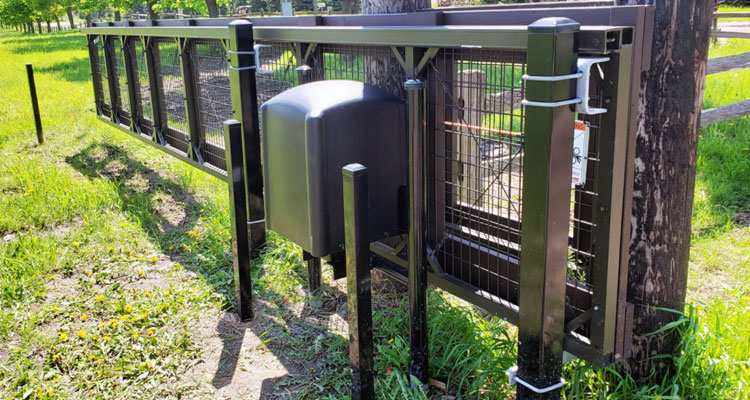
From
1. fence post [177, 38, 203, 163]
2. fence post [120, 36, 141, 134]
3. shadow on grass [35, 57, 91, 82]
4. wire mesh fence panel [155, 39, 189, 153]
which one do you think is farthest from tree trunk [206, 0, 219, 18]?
fence post [177, 38, 203, 163]

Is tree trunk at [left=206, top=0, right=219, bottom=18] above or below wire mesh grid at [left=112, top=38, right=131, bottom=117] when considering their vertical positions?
above

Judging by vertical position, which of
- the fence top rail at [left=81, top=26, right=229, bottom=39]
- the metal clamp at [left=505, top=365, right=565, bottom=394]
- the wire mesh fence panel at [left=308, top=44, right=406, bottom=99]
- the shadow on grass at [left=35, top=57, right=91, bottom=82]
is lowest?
the shadow on grass at [left=35, top=57, right=91, bottom=82]

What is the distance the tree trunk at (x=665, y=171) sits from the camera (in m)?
2.81

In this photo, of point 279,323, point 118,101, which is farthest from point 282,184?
point 118,101

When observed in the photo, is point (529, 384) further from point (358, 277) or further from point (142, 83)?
point (142, 83)

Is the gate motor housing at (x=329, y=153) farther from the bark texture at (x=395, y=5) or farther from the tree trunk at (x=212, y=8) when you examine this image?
the tree trunk at (x=212, y=8)

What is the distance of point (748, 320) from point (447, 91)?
2.01m

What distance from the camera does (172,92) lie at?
632 centimetres

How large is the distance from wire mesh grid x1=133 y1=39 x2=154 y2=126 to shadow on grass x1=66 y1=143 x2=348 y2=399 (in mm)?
756

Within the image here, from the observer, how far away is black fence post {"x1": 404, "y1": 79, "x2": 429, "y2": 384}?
2.93 m

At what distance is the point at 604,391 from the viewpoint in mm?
3141

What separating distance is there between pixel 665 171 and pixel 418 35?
123 cm

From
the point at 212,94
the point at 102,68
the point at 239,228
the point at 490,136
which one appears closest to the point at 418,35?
the point at 490,136

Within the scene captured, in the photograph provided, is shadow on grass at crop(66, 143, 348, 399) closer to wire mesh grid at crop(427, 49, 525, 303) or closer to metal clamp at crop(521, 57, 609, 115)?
wire mesh grid at crop(427, 49, 525, 303)
